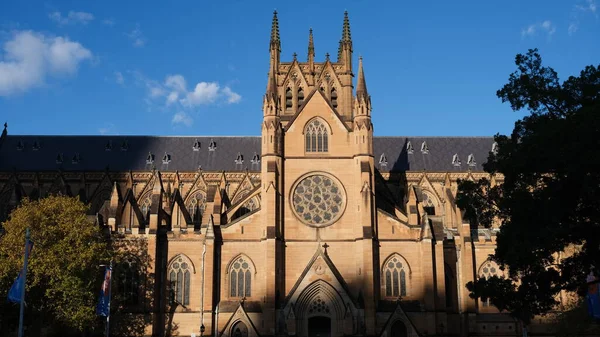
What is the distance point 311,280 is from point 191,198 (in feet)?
70.2

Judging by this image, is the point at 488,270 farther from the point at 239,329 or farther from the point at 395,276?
the point at 239,329

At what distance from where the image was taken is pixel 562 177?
2920 centimetres

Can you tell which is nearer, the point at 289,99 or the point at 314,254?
the point at 314,254

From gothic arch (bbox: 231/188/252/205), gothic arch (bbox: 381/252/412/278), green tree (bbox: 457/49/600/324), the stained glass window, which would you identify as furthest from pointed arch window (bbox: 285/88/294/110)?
green tree (bbox: 457/49/600/324)

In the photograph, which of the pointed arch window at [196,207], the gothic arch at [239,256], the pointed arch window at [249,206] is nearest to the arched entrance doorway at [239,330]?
the gothic arch at [239,256]

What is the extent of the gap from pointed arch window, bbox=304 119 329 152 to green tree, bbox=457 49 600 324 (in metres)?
18.6

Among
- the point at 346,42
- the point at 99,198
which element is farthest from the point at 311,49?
the point at 99,198

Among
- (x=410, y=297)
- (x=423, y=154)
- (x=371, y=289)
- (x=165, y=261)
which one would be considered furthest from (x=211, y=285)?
(x=423, y=154)

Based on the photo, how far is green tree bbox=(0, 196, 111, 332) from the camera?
133 feet

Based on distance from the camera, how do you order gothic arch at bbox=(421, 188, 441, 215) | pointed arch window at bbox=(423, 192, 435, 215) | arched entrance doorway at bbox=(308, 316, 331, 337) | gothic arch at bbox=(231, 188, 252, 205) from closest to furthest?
1. arched entrance doorway at bbox=(308, 316, 331, 337)
2. gothic arch at bbox=(231, 188, 252, 205)
3. gothic arch at bbox=(421, 188, 441, 215)
4. pointed arch window at bbox=(423, 192, 435, 215)

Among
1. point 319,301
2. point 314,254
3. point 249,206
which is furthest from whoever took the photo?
point 249,206

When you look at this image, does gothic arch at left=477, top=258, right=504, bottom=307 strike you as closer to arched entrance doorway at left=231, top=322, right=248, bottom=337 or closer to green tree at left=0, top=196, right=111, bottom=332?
arched entrance doorway at left=231, top=322, right=248, bottom=337

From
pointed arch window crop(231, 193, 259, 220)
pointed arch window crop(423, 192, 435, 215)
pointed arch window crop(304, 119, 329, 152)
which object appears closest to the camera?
pointed arch window crop(304, 119, 329, 152)

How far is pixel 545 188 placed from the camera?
29984mm
